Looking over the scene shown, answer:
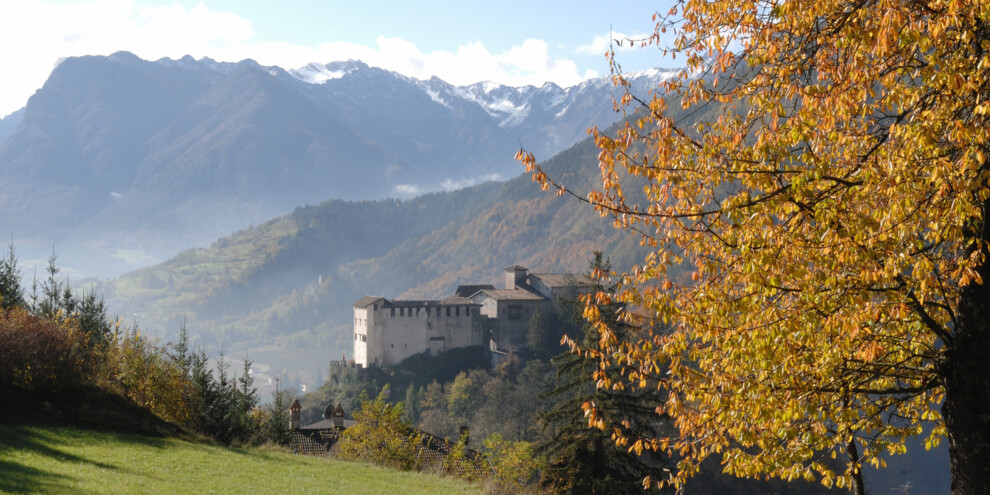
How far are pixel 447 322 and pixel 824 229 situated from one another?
3065 inches

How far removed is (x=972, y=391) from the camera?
678 centimetres

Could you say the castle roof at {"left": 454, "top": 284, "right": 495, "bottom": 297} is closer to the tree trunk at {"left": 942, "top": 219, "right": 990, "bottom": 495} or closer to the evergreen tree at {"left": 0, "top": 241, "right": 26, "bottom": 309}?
the evergreen tree at {"left": 0, "top": 241, "right": 26, "bottom": 309}

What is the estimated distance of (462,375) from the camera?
249 ft

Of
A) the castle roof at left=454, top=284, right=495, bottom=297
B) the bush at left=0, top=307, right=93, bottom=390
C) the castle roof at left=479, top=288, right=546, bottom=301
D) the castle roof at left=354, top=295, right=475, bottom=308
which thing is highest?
the castle roof at left=454, top=284, right=495, bottom=297

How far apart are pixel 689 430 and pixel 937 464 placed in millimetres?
98819

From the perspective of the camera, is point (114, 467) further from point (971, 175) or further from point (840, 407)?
point (971, 175)

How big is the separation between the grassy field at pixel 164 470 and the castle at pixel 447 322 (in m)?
61.8

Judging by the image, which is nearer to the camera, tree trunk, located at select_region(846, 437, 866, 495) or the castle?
tree trunk, located at select_region(846, 437, 866, 495)

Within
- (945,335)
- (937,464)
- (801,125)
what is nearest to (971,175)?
(801,125)

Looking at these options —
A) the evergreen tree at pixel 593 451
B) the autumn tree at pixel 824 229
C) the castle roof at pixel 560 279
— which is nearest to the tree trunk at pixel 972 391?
the autumn tree at pixel 824 229

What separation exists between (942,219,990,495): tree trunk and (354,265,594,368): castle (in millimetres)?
74818

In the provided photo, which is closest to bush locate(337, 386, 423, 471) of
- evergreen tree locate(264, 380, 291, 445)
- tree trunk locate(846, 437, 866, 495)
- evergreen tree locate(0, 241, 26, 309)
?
evergreen tree locate(264, 380, 291, 445)

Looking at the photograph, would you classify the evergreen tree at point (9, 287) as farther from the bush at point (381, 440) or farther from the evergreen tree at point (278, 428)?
the bush at point (381, 440)

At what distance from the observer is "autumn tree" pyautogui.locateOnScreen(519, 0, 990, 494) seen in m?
6.31
